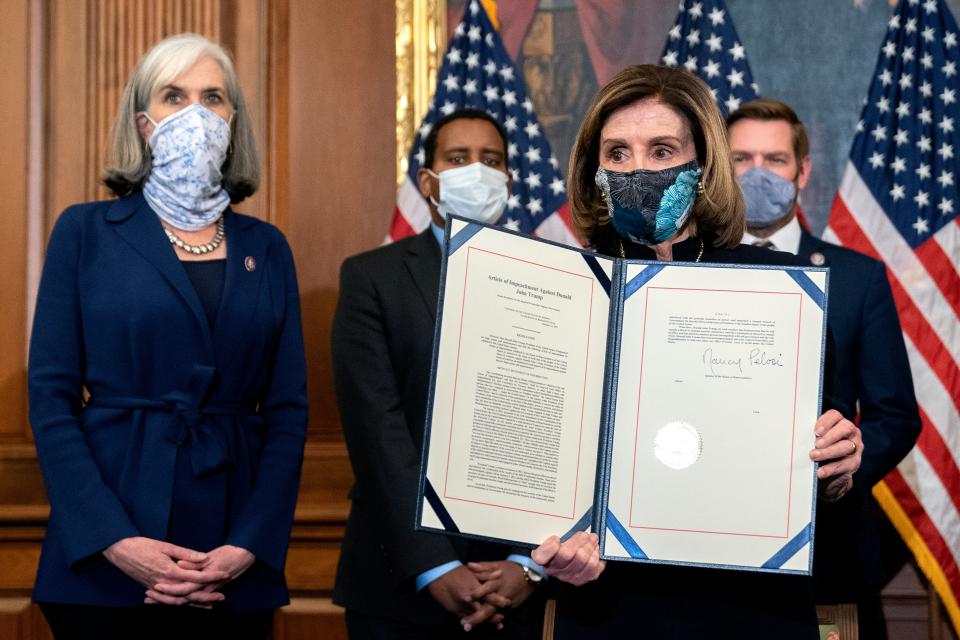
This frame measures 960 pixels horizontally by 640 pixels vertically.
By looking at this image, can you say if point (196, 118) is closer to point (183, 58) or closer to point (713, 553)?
point (183, 58)

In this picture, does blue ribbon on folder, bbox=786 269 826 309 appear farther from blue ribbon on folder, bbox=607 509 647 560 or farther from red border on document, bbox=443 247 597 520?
blue ribbon on folder, bbox=607 509 647 560

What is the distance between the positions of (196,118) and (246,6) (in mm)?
1849

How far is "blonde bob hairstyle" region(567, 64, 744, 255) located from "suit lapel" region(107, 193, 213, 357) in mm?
975

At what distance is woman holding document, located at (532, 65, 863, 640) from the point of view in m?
1.84

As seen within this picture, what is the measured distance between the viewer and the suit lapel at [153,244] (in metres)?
2.62

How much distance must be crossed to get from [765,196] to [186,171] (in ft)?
6.21

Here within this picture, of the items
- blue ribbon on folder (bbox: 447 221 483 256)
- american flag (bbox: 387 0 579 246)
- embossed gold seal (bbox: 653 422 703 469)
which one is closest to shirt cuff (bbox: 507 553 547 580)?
embossed gold seal (bbox: 653 422 703 469)

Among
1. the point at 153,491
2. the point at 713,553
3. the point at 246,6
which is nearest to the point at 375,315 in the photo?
the point at 153,491

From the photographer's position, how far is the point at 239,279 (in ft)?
9.04

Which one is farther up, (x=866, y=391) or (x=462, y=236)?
(x=462, y=236)

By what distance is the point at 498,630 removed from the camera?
293 centimetres
